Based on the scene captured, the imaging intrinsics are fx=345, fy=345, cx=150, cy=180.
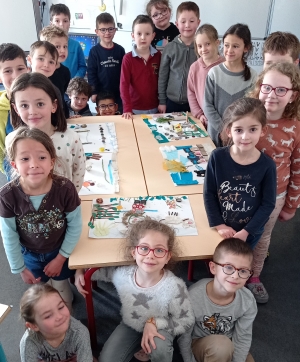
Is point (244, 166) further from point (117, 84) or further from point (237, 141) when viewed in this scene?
point (117, 84)

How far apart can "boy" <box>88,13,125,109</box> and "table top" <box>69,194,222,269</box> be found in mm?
1980

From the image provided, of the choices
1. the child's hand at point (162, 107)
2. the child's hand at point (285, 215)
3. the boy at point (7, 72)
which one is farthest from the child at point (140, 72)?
the child's hand at point (285, 215)

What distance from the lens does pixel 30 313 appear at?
1321 mm

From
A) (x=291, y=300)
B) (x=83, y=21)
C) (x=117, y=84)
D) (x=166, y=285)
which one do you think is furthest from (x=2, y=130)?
(x=83, y=21)

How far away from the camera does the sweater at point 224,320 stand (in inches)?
63.5

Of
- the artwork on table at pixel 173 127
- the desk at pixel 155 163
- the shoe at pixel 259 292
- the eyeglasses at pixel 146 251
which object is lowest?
the shoe at pixel 259 292

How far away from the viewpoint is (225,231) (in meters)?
1.63

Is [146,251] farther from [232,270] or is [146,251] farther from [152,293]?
[232,270]

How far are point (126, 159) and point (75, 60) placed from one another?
1.71 meters

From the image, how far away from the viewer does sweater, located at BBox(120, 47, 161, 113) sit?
9.61 ft

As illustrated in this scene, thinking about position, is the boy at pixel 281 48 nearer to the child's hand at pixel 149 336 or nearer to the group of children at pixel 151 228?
the group of children at pixel 151 228

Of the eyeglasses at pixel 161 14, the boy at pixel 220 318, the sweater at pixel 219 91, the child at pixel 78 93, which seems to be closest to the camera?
the boy at pixel 220 318

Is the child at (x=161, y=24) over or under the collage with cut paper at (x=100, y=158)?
over

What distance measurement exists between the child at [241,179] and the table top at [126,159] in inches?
16.2
